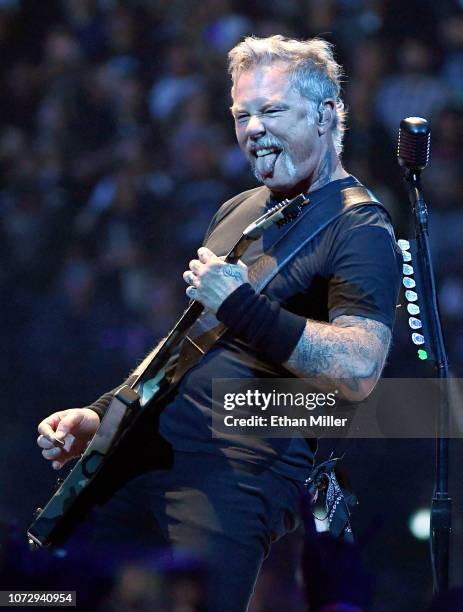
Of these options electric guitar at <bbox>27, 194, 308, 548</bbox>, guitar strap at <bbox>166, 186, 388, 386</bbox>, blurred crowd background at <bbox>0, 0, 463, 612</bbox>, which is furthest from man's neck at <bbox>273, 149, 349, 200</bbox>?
blurred crowd background at <bbox>0, 0, 463, 612</bbox>

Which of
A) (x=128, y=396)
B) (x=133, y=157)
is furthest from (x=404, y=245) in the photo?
(x=133, y=157)

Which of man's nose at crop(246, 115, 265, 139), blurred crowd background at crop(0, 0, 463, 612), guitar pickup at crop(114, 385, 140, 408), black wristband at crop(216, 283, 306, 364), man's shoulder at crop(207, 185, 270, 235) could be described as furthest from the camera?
blurred crowd background at crop(0, 0, 463, 612)

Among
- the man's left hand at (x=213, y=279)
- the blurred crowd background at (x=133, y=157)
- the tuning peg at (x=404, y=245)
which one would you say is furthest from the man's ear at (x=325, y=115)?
the blurred crowd background at (x=133, y=157)

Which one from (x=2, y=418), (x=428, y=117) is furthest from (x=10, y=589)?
(x=428, y=117)

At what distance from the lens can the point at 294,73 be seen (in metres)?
2.14

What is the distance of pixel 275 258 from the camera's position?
2.04 metres

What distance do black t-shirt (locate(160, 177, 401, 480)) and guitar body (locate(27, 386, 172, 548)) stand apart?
0.13ft

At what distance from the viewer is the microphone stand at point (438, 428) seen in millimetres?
2115

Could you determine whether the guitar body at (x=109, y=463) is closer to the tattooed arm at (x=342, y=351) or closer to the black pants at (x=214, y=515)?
the black pants at (x=214, y=515)

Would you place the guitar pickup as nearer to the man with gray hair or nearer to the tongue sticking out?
the man with gray hair

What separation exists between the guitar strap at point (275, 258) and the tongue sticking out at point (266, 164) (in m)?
0.14

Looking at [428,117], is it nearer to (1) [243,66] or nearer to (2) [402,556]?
(2) [402,556]

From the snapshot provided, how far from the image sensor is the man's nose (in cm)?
211

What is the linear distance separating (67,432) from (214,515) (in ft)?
1.39
